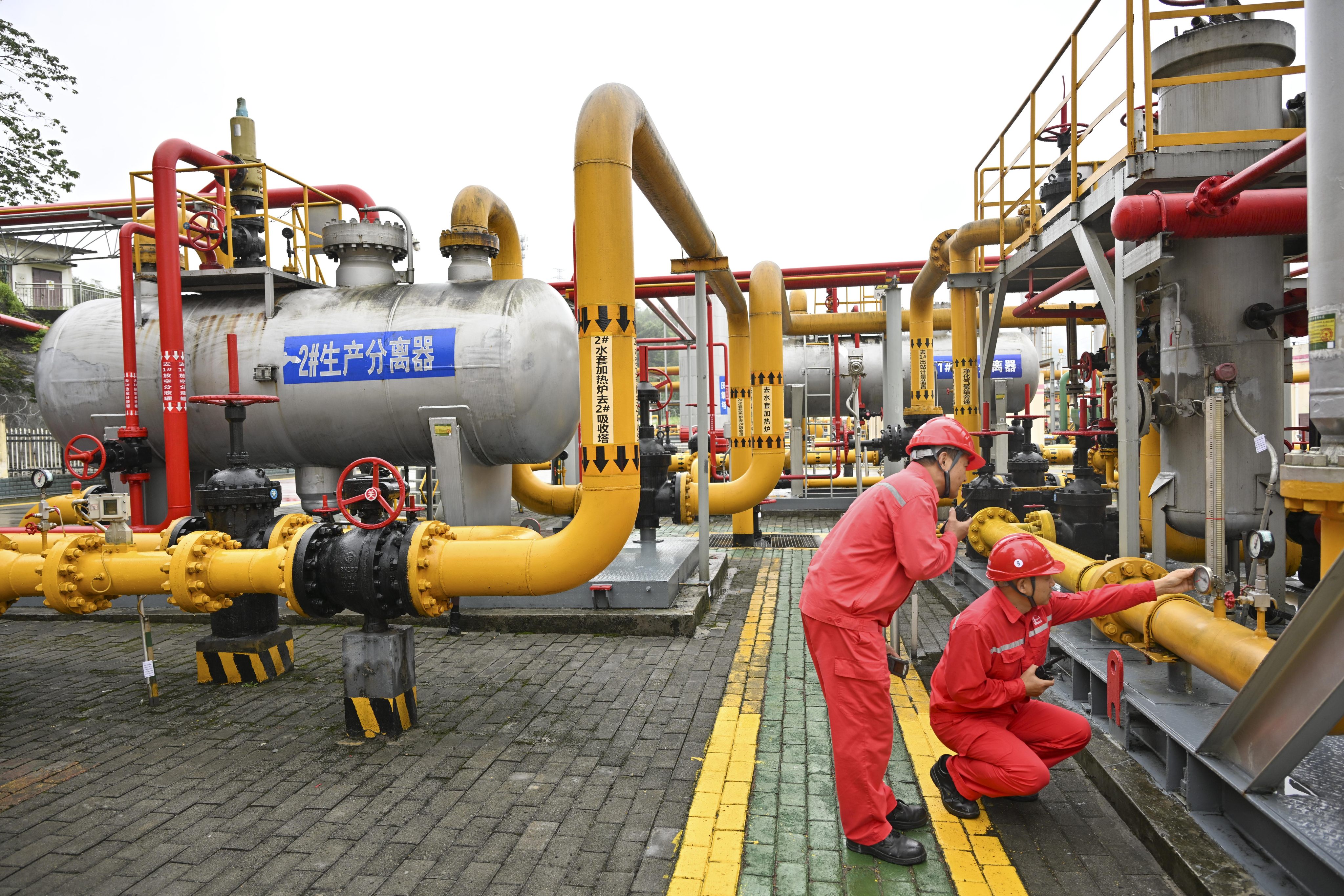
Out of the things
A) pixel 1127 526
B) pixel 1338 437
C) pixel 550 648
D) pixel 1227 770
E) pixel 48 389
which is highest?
pixel 48 389

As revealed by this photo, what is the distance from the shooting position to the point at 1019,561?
2957mm

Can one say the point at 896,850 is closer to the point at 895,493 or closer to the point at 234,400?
the point at 895,493

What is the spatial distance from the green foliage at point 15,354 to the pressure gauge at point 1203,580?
76.5ft

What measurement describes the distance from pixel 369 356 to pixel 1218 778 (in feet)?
18.6

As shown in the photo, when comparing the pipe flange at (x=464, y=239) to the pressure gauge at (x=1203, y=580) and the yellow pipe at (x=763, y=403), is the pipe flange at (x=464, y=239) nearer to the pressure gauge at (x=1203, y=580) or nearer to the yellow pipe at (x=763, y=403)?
the yellow pipe at (x=763, y=403)

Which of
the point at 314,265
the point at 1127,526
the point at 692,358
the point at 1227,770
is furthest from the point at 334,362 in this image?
the point at 692,358

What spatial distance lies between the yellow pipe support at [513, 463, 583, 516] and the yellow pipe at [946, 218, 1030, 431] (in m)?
4.03

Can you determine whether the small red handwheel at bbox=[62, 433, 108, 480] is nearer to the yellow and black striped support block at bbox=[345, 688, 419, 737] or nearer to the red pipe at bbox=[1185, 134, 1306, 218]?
the yellow and black striped support block at bbox=[345, 688, 419, 737]

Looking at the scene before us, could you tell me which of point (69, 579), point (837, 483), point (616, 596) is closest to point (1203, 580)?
point (616, 596)

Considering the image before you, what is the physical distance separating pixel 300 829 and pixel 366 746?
0.82 metres

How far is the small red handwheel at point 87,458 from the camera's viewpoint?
6.02 metres

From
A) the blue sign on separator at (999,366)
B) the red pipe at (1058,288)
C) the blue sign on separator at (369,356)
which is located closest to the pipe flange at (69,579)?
the blue sign on separator at (369,356)

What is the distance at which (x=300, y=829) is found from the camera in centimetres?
313

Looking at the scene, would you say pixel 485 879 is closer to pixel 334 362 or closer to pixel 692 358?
pixel 334 362
